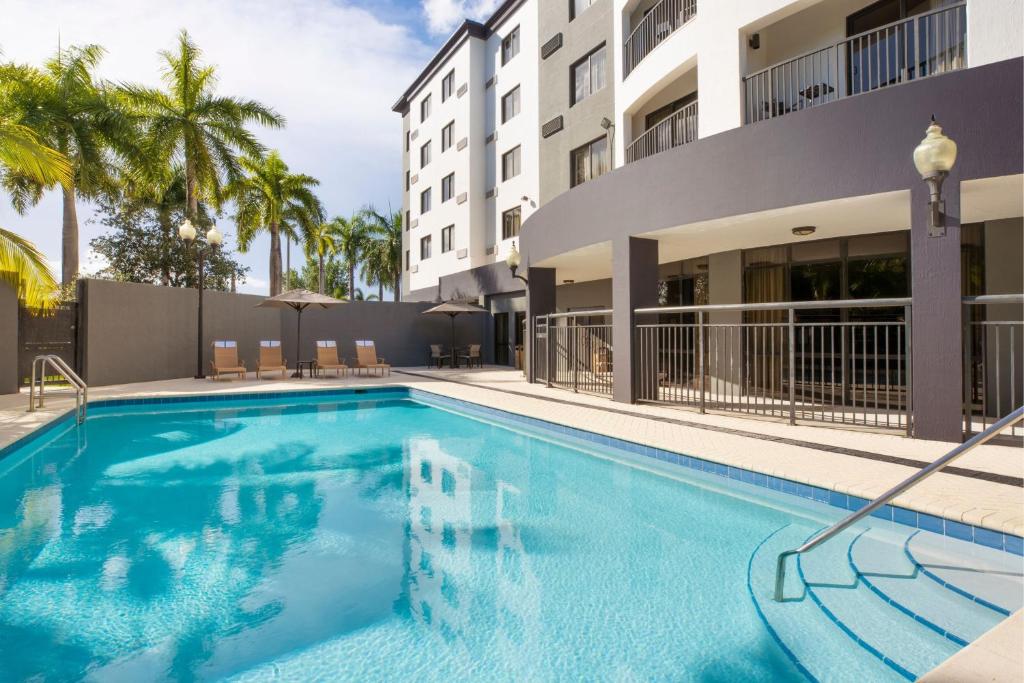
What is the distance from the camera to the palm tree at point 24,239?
332 inches

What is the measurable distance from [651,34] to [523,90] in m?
7.29

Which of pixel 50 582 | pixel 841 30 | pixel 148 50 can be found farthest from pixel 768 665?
pixel 148 50

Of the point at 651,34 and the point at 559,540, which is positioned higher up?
the point at 651,34

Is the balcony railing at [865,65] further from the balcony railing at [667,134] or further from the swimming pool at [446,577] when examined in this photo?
the swimming pool at [446,577]

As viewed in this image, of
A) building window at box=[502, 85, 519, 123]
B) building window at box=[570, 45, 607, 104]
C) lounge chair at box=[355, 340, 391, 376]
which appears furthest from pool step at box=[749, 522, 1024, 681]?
building window at box=[502, 85, 519, 123]

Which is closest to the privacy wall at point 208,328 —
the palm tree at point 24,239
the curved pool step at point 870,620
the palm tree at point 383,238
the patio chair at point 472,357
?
the patio chair at point 472,357

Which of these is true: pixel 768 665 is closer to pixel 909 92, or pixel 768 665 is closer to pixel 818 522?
pixel 818 522

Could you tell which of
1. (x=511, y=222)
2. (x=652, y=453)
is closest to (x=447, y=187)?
(x=511, y=222)

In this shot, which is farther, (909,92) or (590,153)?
(590,153)

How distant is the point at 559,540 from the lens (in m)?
4.29

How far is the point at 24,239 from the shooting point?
9.68 metres

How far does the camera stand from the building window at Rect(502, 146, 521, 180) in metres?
18.8

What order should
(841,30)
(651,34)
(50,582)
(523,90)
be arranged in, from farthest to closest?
(523,90) < (651,34) < (841,30) < (50,582)

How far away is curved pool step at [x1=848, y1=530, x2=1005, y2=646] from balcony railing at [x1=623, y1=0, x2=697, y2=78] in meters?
9.75
